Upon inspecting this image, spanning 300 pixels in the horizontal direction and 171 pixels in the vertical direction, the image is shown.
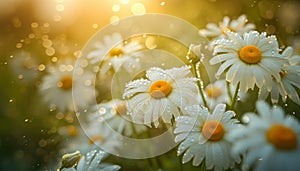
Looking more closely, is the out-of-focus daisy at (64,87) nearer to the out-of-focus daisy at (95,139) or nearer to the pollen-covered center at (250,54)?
the out-of-focus daisy at (95,139)

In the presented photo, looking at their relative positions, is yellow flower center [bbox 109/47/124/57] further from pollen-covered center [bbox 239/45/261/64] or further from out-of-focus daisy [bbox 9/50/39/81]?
out-of-focus daisy [bbox 9/50/39/81]

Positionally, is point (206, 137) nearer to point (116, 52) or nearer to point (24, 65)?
point (116, 52)

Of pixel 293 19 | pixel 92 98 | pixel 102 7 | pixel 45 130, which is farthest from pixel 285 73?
pixel 102 7

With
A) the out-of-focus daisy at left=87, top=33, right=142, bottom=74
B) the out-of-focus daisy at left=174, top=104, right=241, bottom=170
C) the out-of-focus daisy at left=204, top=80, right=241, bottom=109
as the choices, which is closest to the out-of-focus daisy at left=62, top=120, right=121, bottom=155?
the out-of-focus daisy at left=87, top=33, right=142, bottom=74

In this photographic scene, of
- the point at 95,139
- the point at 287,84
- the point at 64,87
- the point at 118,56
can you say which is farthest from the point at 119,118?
the point at 64,87

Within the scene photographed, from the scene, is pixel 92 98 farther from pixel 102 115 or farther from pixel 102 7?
pixel 102 7

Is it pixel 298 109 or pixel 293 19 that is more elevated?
pixel 293 19
